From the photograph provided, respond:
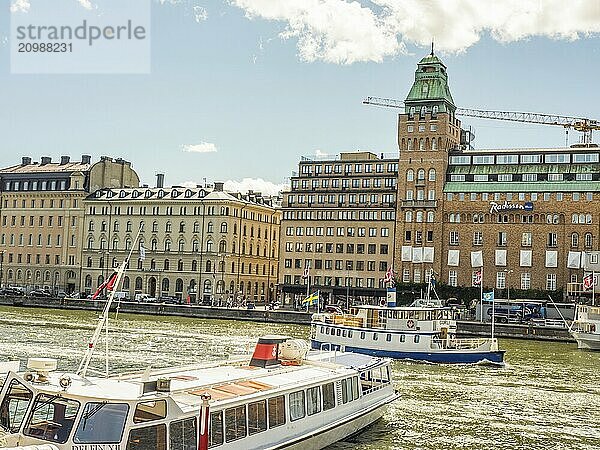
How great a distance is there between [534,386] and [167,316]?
2761 inches

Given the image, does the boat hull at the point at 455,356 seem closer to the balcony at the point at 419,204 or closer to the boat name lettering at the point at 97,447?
the boat name lettering at the point at 97,447

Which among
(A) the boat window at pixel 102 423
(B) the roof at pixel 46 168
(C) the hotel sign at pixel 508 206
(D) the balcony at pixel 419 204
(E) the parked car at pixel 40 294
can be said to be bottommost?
(A) the boat window at pixel 102 423

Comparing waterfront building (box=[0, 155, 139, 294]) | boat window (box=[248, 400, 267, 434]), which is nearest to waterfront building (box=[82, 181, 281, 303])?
waterfront building (box=[0, 155, 139, 294])

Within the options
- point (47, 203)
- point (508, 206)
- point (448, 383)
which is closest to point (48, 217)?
point (47, 203)

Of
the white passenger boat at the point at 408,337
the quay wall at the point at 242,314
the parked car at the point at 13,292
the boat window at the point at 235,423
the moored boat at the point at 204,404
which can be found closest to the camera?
the moored boat at the point at 204,404

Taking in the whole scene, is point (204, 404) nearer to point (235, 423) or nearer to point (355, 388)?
point (235, 423)

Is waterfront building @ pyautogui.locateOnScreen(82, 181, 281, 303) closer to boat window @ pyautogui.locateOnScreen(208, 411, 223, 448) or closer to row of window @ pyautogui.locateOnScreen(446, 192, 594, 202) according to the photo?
row of window @ pyautogui.locateOnScreen(446, 192, 594, 202)

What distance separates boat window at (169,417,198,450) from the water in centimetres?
929

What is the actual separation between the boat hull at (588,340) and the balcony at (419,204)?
50.4 m

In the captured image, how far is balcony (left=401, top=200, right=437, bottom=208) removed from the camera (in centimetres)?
12762

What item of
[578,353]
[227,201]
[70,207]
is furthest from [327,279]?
[578,353]

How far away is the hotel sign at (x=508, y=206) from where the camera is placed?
121 meters

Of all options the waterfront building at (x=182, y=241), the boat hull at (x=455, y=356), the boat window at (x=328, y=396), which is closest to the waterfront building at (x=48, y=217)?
the waterfront building at (x=182, y=241)

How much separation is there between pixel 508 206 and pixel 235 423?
103m
